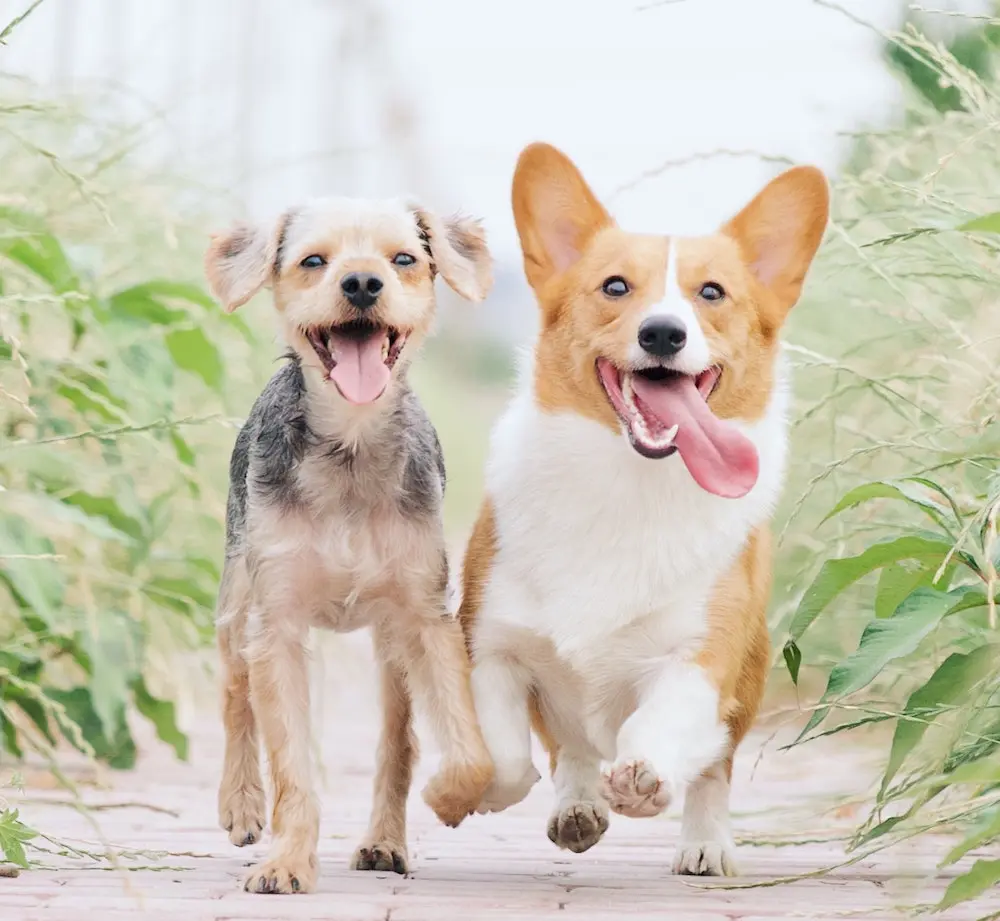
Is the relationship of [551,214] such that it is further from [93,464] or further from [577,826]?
[93,464]

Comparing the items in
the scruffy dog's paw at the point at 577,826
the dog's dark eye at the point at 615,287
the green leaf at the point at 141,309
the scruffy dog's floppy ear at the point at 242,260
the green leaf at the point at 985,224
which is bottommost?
the scruffy dog's paw at the point at 577,826

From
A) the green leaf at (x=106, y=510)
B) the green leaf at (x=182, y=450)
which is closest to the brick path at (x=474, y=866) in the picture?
the green leaf at (x=106, y=510)

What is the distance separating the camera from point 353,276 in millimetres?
3357

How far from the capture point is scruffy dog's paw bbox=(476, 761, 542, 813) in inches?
132

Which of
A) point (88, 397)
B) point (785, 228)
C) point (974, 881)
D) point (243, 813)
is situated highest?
point (785, 228)

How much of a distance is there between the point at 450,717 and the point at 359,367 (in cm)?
74

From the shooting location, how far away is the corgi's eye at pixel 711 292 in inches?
134

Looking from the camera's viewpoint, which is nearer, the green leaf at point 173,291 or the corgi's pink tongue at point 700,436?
the corgi's pink tongue at point 700,436

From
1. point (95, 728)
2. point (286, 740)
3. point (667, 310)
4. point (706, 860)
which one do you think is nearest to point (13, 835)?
point (286, 740)

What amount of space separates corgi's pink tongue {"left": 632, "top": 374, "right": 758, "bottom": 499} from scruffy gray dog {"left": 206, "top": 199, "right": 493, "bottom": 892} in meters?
0.54

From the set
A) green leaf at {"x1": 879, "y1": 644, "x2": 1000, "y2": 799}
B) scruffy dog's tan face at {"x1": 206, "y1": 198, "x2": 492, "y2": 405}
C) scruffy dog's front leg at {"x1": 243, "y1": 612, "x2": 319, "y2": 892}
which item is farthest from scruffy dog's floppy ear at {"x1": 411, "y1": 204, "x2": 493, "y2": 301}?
green leaf at {"x1": 879, "y1": 644, "x2": 1000, "y2": 799}

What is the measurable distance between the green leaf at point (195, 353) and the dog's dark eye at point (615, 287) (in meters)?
1.84

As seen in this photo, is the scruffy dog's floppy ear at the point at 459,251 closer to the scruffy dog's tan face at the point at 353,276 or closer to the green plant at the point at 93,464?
the scruffy dog's tan face at the point at 353,276

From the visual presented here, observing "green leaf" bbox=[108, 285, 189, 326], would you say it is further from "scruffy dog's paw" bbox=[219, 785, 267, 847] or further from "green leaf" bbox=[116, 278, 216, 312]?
"scruffy dog's paw" bbox=[219, 785, 267, 847]
